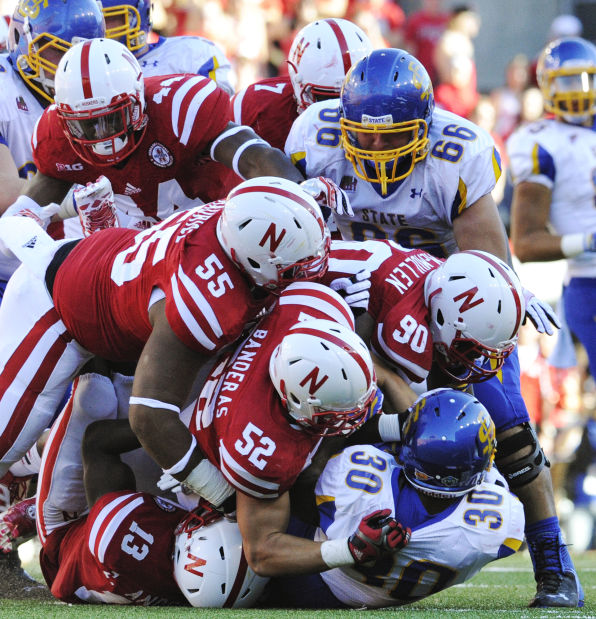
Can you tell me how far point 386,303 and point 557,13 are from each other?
9.49 meters

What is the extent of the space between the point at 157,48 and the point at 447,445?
3009 millimetres

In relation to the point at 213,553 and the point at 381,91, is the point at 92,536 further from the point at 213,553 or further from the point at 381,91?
the point at 381,91

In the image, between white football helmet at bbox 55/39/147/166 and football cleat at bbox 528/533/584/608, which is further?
white football helmet at bbox 55/39/147/166

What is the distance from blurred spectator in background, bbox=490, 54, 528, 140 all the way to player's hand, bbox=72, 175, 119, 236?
669 centimetres

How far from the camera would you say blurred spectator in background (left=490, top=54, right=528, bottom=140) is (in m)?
10.9

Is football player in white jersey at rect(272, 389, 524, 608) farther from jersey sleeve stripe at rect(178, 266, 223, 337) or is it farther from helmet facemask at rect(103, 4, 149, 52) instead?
helmet facemask at rect(103, 4, 149, 52)

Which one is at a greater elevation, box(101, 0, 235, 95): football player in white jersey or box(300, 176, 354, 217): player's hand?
box(101, 0, 235, 95): football player in white jersey

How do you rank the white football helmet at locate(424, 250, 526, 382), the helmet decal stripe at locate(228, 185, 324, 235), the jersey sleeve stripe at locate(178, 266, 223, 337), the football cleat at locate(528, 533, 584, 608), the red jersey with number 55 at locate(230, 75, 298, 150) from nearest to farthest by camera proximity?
the jersey sleeve stripe at locate(178, 266, 223, 337) → the helmet decal stripe at locate(228, 185, 324, 235) → the white football helmet at locate(424, 250, 526, 382) → the football cleat at locate(528, 533, 584, 608) → the red jersey with number 55 at locate(230, 75, 298, 150)

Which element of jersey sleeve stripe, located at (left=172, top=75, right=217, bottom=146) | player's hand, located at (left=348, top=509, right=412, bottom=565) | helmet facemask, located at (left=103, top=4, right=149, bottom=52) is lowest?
player's hand, located at (left=348, top=509, right=412, bottom=565)

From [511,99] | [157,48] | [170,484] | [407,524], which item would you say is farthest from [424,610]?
[511,99]

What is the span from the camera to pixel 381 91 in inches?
178

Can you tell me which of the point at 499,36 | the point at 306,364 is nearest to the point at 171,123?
the point at 306,364

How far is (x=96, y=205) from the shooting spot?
4.70m

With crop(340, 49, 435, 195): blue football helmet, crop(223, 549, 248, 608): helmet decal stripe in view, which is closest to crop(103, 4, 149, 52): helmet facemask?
crop(340, 49, 435, 195): blue football helmet
